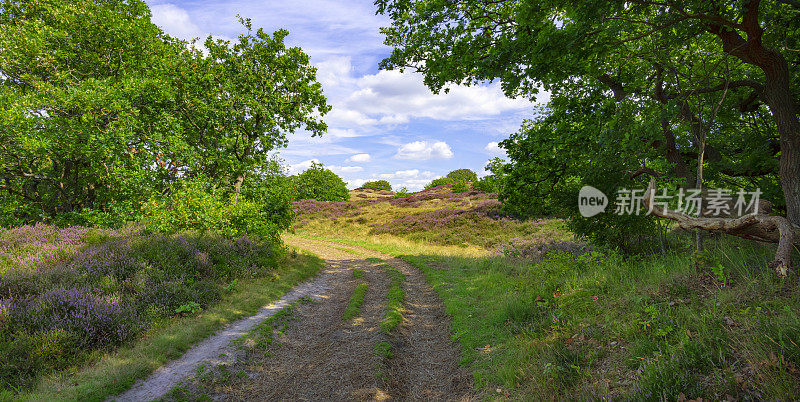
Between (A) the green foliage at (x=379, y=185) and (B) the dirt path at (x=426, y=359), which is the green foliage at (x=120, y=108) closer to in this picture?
(B) the dirt path at (x=426, y=359)

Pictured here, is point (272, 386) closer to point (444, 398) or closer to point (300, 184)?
point (444, 398)

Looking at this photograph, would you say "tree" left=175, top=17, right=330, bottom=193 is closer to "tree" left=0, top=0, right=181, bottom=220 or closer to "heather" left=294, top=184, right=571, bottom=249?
"tree" left=0, top=0, right=181, bottom=220

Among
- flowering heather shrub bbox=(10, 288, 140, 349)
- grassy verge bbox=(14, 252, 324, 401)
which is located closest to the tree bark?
grassy verge bbox=(14, 252, 324, 401)

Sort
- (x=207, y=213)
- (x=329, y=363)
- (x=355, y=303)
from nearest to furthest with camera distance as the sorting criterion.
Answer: (x=329, y=363) → (x=355, y=303) → (x=207, y=213)

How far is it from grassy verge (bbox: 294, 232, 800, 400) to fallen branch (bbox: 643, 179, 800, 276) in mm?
300

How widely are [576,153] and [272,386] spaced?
10733 mm

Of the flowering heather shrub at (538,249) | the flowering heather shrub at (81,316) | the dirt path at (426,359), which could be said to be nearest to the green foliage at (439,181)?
the flowering heather shrub at (538,249)

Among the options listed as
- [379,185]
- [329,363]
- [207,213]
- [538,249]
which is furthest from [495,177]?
[379,185]

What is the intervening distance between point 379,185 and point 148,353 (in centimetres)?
9068

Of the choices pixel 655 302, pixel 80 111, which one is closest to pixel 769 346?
pixel 655 302

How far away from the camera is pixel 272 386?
5.87 metres

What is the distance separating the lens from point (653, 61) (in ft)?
25.4

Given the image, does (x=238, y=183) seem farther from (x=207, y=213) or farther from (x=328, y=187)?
(x=328, y=187)

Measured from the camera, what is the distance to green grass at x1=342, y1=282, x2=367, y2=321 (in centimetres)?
923
